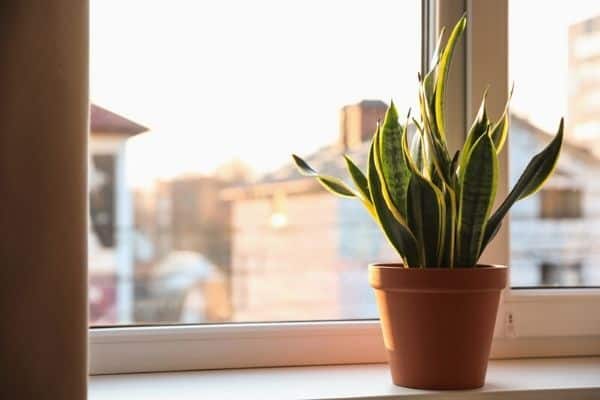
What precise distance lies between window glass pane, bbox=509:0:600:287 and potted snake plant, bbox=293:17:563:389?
386 mm

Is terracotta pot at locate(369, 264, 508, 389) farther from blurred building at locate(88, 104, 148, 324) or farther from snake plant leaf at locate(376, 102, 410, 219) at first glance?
blurred building at locate(88, 104, 148, 324)

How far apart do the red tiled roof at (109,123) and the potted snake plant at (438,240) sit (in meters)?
0.39

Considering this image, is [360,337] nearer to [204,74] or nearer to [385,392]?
[385,392]

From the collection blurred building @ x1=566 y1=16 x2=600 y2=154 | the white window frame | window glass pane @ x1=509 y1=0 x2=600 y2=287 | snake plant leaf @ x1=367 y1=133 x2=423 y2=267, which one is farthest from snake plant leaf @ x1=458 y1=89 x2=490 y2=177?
blurred building @ x1=566 y1=16 x2=600 y2=154

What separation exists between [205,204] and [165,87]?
9.5 inches

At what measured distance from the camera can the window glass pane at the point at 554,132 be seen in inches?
73.4

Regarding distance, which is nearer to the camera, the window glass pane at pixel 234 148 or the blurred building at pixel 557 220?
the window glass pane at pixel 234 148

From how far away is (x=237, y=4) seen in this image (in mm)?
1771

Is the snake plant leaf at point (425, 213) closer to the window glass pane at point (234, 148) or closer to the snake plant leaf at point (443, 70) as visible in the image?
the snake plant leaf at point (443, 70)

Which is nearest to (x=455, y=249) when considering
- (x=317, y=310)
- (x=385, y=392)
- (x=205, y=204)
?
(x=385, y=392)

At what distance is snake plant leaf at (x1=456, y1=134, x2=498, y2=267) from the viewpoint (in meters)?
1.44

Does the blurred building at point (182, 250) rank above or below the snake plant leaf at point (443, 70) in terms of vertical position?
below

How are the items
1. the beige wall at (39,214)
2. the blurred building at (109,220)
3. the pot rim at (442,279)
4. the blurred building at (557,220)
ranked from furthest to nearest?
the blurred building at (557,220) → the blurred building at (109,220) → the pot rim at (442,279) → the beige wall at (39,214)

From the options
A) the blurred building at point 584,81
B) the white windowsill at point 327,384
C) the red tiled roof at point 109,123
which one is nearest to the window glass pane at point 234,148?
the red tiled roof at point 109,123
